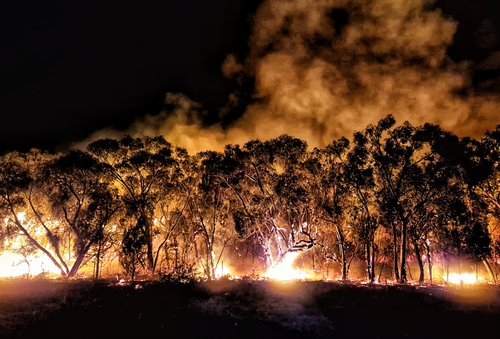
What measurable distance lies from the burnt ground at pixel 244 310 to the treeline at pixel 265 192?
4.78 m

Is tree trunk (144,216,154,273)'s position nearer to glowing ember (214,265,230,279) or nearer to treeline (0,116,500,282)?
treeline (0,116,500,282)

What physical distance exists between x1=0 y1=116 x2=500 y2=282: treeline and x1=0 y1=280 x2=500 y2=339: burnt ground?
478 centimetres

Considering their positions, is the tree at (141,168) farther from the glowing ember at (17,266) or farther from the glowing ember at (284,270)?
the glowing ember at (17,266)

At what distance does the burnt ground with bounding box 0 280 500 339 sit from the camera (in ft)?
37.3

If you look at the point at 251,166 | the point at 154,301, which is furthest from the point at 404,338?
the point at 251,166

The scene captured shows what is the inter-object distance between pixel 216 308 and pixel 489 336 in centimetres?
1034

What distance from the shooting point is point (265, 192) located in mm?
24141

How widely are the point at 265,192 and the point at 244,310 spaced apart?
11.4 meters

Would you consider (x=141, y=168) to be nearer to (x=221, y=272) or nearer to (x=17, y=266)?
(x=221, y=272)

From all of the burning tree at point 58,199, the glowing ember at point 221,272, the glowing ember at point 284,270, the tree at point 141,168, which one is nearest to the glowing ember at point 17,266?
the burning tree at point 58,199

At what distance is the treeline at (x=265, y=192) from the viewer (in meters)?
21.0

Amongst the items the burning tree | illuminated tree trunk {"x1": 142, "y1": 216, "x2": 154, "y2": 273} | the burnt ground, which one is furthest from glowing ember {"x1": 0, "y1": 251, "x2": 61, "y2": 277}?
the burnt ground

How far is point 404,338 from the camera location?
36.1ft

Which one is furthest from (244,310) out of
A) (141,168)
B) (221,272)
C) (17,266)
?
(17,266)
